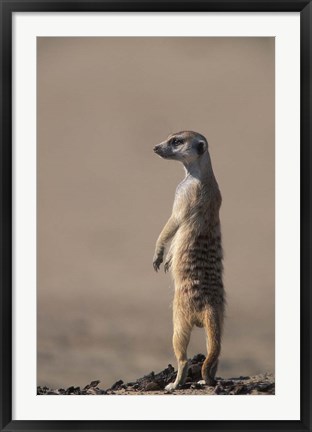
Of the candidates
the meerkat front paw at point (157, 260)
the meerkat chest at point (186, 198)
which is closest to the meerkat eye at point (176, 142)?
the meerkat chest at point (186, 198)

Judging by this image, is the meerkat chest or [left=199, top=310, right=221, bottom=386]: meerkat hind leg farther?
the meerkat chest

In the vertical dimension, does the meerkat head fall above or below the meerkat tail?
above

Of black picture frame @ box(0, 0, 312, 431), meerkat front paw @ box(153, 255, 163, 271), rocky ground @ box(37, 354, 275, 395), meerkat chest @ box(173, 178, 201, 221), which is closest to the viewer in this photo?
black picture frame @ box(0, 0, 312, 431)

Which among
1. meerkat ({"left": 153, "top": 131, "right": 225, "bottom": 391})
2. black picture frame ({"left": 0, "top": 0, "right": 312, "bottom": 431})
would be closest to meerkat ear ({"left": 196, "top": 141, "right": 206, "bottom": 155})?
meerkat ({"left": 153, "top": 131, "right": 225, "bottom": 391})

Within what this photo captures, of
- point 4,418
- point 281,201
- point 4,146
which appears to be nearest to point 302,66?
point 281,201

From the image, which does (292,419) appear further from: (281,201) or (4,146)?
(4,146)

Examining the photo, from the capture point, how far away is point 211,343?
316 inches

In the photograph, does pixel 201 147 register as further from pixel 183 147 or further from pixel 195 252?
pixel 195 252

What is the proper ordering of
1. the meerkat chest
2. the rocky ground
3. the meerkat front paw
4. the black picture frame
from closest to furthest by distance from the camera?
the black picture frame
the rocky ground
the meerkat chest
the meerkat front paw

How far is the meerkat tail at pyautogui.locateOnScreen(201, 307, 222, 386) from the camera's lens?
8023 mm

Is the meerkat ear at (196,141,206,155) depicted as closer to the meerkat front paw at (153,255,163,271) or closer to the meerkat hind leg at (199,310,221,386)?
the meerkat front paw at (153,255,163,271)

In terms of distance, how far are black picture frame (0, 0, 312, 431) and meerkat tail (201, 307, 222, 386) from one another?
534 mm

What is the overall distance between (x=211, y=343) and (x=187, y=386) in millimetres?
441

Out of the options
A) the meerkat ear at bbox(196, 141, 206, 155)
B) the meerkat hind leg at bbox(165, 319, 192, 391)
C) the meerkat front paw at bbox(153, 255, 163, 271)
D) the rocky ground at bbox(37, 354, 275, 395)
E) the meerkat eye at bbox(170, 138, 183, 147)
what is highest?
the meerkat eye at bbox(170, 138, 183, 147)
